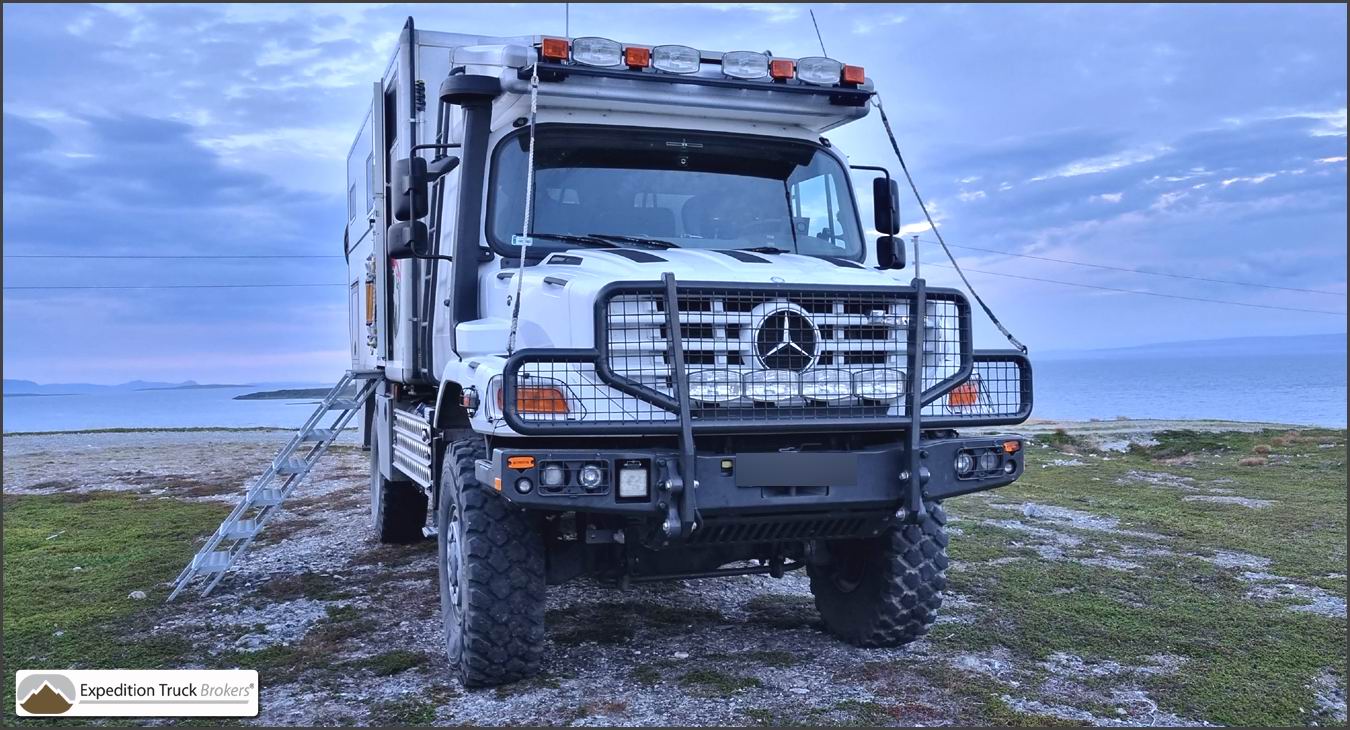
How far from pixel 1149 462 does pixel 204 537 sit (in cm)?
1350

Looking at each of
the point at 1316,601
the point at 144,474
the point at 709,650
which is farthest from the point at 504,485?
the point at 144,474

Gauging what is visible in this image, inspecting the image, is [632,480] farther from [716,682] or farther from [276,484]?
[276,484]

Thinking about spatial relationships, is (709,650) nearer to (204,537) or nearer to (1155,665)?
(1155,665)

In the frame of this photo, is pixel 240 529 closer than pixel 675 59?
No

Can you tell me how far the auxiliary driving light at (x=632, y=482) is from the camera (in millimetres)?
4531

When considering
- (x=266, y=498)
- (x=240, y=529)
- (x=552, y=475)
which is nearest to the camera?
(x=552, y=475)

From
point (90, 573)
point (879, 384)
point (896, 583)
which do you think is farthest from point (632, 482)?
point (90, 573)

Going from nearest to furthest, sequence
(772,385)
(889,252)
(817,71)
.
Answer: (772,385) < (817,71) < (889,252)

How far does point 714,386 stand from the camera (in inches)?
184

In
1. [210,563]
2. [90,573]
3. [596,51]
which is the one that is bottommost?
[90,573]

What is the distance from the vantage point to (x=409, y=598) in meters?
7.18

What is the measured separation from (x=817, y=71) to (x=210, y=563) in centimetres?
545

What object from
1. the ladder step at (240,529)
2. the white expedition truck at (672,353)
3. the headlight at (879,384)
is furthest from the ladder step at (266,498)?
the headlight at (879,384)

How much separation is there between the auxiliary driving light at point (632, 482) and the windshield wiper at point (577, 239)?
1515 millimetres
